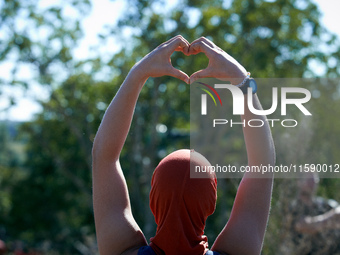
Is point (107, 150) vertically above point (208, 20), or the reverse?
point (208, 20)

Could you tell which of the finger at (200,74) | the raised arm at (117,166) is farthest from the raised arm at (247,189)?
the raised arm at (117,166)

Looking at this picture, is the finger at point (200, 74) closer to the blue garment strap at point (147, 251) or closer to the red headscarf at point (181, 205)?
the red headscarf at point (181, 205)

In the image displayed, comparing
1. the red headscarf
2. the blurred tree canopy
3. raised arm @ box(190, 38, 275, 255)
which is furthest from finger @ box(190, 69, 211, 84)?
the blurred tree canopy

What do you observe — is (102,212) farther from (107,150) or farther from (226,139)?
(226,139)

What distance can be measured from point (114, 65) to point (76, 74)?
142cm

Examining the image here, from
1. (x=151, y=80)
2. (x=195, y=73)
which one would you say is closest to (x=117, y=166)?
(x=195, y=73)

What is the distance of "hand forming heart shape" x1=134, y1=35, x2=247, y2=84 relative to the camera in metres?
1.34

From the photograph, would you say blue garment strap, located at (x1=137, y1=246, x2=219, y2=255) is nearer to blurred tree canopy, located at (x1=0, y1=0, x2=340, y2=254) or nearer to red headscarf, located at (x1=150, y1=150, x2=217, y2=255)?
red headscarf, located at (x1=150, y1=150, x2=217, y2=255)

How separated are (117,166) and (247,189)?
1.38 feet

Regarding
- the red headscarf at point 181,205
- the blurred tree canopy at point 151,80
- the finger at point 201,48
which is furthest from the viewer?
the blurred tree canopy at point 151,80

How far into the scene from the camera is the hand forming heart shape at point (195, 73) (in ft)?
4.40

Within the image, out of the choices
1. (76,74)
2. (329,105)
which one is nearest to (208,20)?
(76,74)

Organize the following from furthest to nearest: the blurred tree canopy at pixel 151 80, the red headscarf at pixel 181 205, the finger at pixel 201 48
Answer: the blurred tree canopy at pixel 151 80, the finger at pixel 201 48, the red headscarf at pixel 181 205

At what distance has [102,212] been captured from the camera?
1.37m
